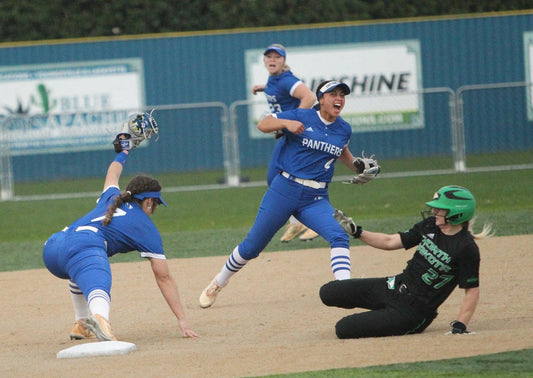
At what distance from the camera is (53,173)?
19.5 meters

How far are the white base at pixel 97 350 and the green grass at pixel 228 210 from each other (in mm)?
4754

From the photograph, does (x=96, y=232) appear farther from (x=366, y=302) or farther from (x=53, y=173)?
(x=53, y=173)

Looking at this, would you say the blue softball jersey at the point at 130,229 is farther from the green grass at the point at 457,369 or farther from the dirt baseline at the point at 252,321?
the green grass at the point at 457,369

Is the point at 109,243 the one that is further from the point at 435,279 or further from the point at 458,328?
the point at 458,328

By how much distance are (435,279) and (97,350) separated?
7.86 feet

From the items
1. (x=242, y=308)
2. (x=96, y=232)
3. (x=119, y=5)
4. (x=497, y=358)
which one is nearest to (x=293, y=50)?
(x=119, y=5)

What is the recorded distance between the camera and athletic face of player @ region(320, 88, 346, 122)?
8.06m

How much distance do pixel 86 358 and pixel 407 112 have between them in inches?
541

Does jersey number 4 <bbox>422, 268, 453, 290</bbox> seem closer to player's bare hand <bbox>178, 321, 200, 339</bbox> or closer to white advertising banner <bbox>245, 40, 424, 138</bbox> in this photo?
player's bare hand <bbox>178, 321, 200, 339</bbox>

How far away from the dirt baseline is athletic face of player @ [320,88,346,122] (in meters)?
1.67

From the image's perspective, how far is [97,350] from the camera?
682 cm

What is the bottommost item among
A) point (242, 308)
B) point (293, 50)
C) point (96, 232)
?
point (242, 308)

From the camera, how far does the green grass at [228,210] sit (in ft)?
40.7

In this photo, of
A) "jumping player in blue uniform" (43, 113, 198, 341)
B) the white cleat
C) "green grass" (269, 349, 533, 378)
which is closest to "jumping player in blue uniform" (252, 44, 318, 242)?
the white cleat
